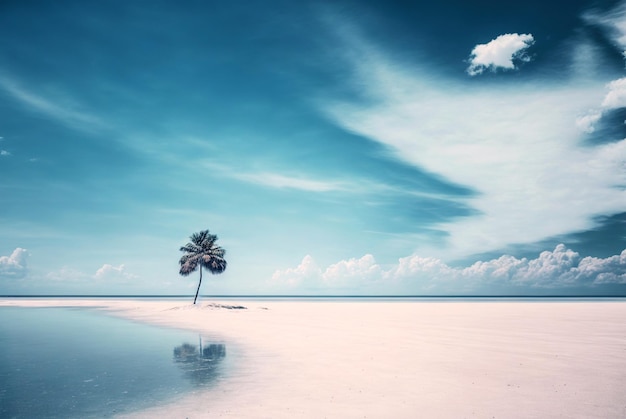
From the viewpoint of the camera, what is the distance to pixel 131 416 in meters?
11.7

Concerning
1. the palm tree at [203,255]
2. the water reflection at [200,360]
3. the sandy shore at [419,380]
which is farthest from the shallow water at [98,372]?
the palm tree at [203,255]

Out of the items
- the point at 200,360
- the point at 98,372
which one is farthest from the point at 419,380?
the point at 98,372

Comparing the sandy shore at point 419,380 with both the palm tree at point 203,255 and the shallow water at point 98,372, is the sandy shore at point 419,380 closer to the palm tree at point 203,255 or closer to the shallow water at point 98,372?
the shallow water at point 98,372

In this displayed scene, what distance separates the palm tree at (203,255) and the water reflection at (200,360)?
144ft

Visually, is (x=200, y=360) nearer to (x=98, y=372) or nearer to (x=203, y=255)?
(x=98, y=372)

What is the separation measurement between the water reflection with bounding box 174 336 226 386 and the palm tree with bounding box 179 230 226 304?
144 ft

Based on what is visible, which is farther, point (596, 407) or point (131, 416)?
point (596, 407)

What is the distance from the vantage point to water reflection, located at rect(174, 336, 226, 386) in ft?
55.3

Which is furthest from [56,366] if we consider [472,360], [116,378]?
[472,360]

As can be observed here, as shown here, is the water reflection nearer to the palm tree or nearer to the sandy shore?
the sandy shore

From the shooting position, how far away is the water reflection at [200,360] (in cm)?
1686

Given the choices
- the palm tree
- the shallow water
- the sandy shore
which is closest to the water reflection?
the shallow water

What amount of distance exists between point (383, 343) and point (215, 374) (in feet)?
43.6

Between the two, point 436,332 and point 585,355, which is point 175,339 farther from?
point 585,355
